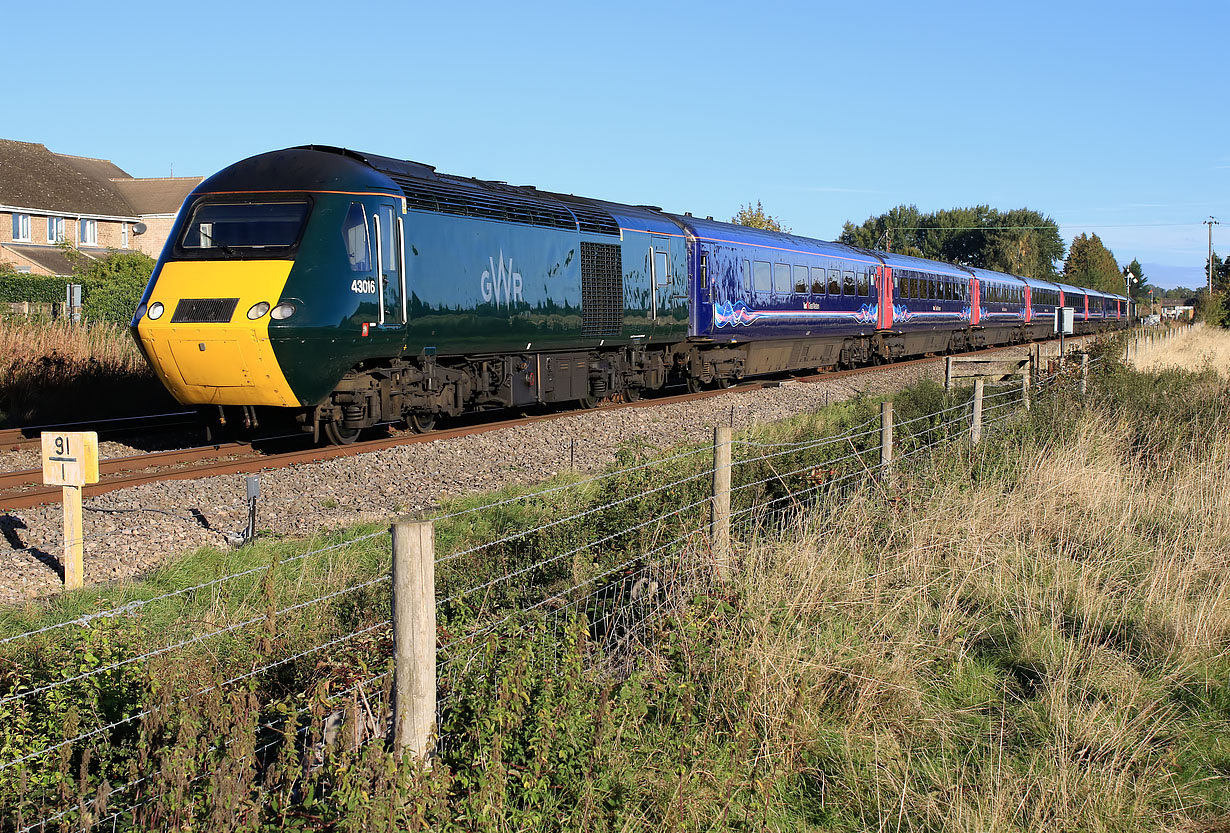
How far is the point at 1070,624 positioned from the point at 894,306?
82.2 feet

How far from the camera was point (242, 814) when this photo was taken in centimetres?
327

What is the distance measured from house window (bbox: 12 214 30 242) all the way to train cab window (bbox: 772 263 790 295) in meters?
35.9

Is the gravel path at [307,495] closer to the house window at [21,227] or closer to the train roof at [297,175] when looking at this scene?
the train roof at [297,175]

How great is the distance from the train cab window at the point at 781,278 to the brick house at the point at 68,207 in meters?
29.7

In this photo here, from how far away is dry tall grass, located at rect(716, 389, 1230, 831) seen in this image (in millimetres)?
4305

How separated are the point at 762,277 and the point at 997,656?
17117mm

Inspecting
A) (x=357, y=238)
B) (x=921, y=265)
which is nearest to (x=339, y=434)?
(x=357, y=238)

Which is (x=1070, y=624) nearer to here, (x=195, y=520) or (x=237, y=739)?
(x=237, y=739)

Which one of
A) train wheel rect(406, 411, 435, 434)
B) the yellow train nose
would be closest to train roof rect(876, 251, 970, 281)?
train wheel rect(406, 411, 435, 434)

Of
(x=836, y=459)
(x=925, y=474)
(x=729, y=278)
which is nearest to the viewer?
(x=925, y=474)

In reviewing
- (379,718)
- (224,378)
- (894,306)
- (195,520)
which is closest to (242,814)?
(379,718)

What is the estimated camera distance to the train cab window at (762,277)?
72.2 feet

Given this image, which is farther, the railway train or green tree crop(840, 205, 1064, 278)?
green tree crop(840, 205, 1064, 278)

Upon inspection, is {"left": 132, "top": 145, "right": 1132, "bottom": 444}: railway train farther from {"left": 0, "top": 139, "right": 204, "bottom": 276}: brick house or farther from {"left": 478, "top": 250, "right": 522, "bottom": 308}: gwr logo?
{"left": 0, "top": 139, "right": 204, "bottom": 276}: brick house
